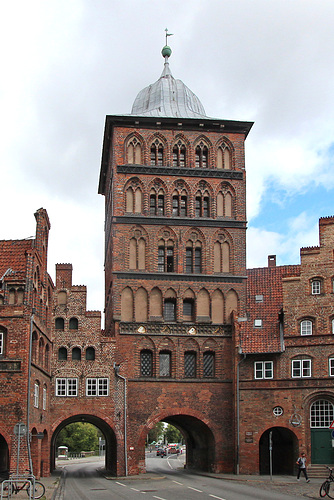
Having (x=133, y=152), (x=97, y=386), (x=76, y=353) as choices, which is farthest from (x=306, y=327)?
(x=133, y=152)

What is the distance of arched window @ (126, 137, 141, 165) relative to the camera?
5184 cm

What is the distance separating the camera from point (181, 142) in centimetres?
5253

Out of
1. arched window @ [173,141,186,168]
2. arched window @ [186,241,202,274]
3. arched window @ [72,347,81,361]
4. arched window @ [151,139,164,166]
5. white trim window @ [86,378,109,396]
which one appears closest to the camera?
white trim window @ [86,378,109,396]

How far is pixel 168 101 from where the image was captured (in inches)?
2196

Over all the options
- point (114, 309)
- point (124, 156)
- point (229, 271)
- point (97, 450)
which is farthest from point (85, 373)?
point (97, 450)

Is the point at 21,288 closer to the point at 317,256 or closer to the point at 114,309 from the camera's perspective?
the point at 114,309

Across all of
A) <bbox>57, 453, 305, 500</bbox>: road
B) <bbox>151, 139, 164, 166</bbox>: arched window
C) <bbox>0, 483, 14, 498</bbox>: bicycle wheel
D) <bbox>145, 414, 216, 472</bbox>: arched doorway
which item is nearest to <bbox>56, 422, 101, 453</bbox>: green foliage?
<bbox>145, 414, 216, 472</bbox>: arched doorway

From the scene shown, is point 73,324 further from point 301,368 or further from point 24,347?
point 301,368

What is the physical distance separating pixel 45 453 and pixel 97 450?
77.9 meters

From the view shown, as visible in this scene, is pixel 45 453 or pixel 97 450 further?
pixel 97 450

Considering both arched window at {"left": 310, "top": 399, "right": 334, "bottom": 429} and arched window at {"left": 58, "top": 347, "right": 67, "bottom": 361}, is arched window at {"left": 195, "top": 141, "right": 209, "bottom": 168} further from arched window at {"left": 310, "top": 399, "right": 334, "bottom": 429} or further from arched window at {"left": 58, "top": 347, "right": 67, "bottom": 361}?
arched window at {"left": 310, "top": 399, "right": 334, "bottom": 429}

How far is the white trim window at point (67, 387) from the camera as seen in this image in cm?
4700

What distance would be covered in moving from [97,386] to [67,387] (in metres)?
1.88

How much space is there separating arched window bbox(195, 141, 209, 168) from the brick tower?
70 millimetres
